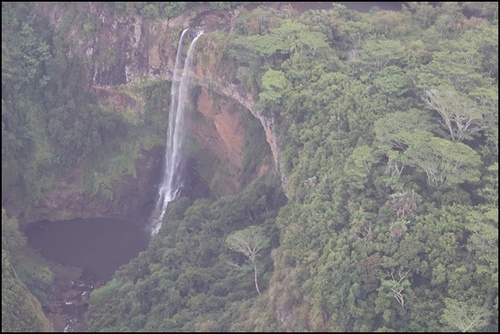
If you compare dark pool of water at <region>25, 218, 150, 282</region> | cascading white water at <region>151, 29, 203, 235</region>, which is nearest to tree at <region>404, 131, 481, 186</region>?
cascading white water at <region>151, 29, 203, 235</region>

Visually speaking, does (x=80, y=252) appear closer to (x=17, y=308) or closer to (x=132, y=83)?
(x=17, y=308)

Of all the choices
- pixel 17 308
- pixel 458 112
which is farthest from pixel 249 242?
pixel 458 112

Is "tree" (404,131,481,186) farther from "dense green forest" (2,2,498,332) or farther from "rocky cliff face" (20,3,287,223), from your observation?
"rocky cliff face" (20,3,287,223)

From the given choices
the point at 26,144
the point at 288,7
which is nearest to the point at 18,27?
the point at 26,144

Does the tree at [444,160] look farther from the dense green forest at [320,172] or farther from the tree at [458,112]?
the tree at [458,112]

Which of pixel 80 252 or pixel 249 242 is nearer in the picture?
pixel 249 242

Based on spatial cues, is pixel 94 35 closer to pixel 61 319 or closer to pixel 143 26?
pixel 143 26
